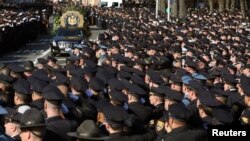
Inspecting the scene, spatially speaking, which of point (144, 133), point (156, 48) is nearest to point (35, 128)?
point (144, 133)

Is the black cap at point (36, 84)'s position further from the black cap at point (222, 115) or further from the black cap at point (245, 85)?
the black cap at point (245, 85)

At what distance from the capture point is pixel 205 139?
643 centimetres

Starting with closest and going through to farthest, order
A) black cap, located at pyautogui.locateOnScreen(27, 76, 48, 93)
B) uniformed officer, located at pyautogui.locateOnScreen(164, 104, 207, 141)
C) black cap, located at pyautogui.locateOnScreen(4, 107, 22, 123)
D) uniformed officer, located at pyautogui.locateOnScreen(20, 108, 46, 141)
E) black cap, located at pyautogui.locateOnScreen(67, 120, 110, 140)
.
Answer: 1. black cap, located at pyautogui.locateOnScreen(67, 120, 110, 140)
2. uniformed officer, located at pyautogui.locateOnScreen(20, 108, 46, 141)
3. uniformed officer, located at pyautogui.locateOnScreen(164, 104, 207, 141)
4. black cap, located at pyautogui.locateOnScreen(4, 107, 22, 123)
5. black cap, located at pyautogui.locateOnScreen(27, 76, 48, 93)

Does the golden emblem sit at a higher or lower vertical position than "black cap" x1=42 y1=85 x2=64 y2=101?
lower

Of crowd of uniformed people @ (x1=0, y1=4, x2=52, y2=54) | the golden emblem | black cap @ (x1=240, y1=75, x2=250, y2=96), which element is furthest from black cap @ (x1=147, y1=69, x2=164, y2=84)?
the golden emblem

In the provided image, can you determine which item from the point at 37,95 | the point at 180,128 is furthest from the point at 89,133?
the point at 37,95

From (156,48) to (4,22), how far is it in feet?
51.1

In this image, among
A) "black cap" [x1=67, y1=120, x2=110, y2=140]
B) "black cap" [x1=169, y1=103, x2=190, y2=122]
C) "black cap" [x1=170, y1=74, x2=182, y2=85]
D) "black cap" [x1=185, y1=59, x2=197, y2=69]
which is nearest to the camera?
"black cap" [x1=67, y1=120, x2=110, y2=140]

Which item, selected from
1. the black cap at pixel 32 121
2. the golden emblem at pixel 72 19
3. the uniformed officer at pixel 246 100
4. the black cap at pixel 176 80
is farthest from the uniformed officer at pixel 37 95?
the golden emblem at pixel 72 19

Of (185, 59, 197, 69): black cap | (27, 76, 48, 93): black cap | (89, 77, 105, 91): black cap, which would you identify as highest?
(27, 76, 48, 93): black cap

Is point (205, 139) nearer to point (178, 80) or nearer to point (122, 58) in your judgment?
point (178, 80)

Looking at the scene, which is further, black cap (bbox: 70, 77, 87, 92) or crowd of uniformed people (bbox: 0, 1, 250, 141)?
black cap (bbox: 70, 77, 87, 92)

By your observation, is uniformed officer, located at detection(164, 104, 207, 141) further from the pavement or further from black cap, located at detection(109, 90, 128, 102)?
the pavement

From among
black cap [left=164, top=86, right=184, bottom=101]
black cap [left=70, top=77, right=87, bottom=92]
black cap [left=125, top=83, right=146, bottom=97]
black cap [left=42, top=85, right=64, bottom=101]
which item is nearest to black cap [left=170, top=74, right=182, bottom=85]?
black cap [left=125, top=83, right=146, bottom=97]
